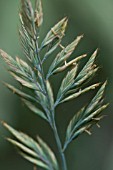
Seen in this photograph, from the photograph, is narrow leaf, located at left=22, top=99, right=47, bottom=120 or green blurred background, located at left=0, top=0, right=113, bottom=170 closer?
narrow leaf, located at left=22, top=99, right=47, bottom=120

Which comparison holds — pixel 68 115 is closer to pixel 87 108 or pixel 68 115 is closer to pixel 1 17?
pixel 1 17

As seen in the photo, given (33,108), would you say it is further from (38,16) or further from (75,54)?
(75,54)

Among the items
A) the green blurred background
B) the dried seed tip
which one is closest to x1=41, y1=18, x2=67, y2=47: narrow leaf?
the dried seed tip

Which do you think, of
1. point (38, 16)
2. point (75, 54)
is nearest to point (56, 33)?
point (38, 16)

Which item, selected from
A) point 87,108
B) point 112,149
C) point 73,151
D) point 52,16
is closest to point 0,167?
point 73,151

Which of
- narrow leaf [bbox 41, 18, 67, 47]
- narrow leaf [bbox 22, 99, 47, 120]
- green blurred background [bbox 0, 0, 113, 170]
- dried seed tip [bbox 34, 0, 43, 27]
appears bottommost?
green blurred background [bbox 0, 0, 113, 170]

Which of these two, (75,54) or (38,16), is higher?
(38,16)

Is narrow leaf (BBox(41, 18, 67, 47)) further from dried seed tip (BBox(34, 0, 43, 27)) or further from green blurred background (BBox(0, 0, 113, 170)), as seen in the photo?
green blurred background (BBox(0, 0, 113, 170))

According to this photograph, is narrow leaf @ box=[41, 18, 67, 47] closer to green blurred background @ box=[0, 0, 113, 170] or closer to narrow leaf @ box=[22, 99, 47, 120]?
narrow leaf @ box=[22, 99, 47, 120]

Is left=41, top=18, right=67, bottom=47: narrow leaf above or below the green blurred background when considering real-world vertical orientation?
above

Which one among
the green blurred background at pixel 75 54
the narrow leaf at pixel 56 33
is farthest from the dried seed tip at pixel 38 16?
the green blurred background at pixel 75 54
